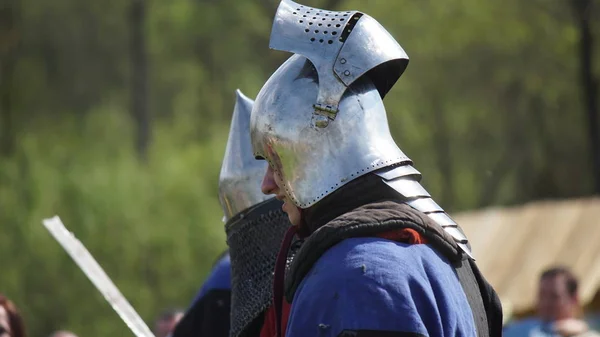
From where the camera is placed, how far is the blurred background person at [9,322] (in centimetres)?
467

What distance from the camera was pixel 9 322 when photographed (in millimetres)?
4715

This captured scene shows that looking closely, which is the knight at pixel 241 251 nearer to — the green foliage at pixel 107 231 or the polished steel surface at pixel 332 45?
the polished steel surface at pixel 332 45

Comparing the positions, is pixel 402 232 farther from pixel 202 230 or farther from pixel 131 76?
pixel 131 76

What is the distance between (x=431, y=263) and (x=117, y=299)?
136 centimetres

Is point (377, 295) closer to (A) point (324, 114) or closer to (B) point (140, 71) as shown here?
(A) point (324, 114)

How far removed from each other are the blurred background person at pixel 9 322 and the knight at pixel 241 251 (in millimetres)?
834

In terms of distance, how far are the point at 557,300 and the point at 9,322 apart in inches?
117

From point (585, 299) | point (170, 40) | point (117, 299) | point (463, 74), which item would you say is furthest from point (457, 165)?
point (117, 299)

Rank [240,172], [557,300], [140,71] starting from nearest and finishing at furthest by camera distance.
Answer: [240,172]
[557,300]
[140,71]

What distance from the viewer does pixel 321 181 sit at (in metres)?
2.72

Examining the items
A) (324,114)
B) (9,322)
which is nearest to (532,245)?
(9,322)

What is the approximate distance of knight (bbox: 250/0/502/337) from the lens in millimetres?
2471

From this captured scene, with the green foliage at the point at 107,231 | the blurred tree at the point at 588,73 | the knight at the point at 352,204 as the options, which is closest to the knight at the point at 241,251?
the knight at the point at 352,204

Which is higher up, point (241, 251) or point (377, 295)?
point (377, 295)
